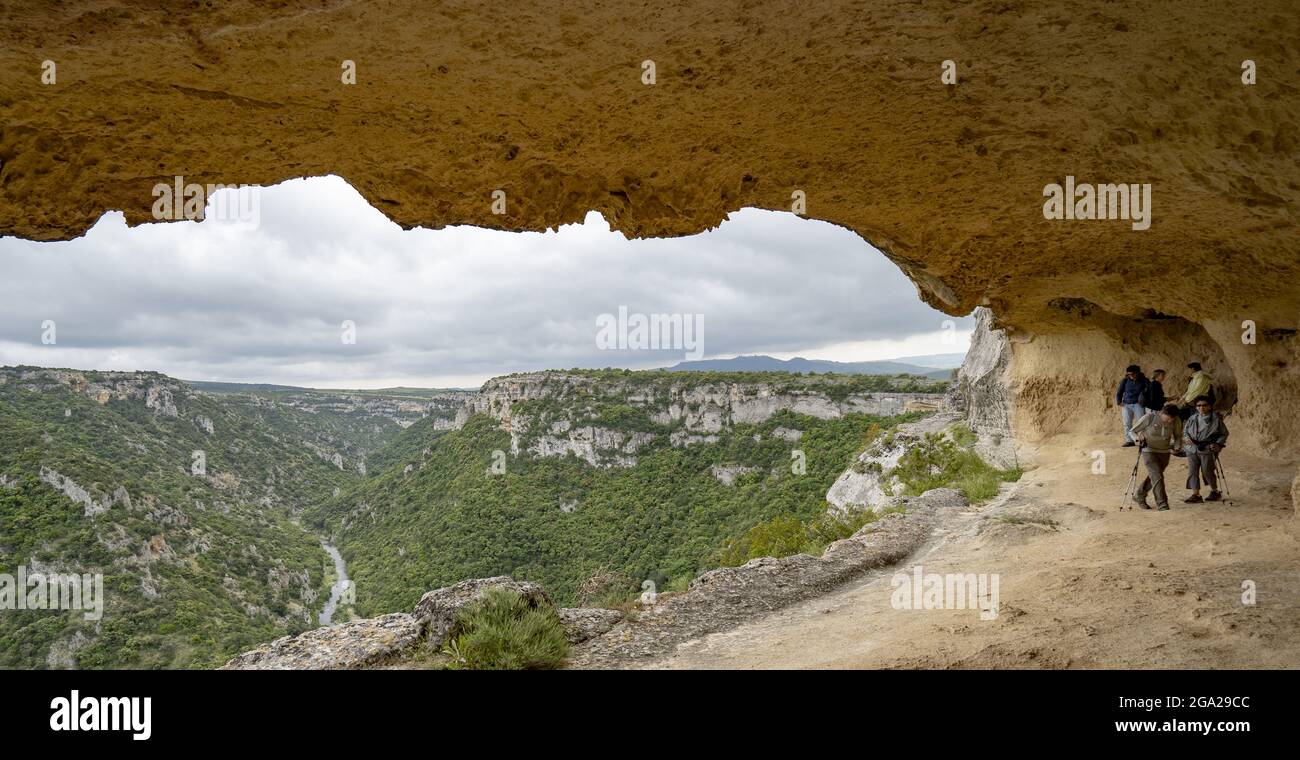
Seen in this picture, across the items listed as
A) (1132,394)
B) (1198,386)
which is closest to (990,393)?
(1132,394)

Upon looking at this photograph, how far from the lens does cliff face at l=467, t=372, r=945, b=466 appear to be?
145 ft

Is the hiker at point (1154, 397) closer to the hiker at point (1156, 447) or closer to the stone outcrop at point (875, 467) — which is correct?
the hiker at point (1156, 447)

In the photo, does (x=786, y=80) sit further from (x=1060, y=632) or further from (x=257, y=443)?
(x=257, y=443)

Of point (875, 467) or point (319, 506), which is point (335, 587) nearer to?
point (319, 506)

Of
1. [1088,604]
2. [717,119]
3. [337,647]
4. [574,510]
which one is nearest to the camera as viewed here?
[717,119]

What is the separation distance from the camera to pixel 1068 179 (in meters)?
4.73

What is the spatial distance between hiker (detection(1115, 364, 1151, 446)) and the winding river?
102 feet

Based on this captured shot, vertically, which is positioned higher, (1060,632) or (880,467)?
(1060,632)

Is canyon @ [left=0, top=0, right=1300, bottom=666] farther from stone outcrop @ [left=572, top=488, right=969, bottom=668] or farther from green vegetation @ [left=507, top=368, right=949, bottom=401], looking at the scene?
green vegetation @ [left=507, top=368, right=949, bottom=401]

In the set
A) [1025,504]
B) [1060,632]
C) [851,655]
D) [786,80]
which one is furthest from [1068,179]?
[1025,504]

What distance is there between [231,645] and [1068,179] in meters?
26.0

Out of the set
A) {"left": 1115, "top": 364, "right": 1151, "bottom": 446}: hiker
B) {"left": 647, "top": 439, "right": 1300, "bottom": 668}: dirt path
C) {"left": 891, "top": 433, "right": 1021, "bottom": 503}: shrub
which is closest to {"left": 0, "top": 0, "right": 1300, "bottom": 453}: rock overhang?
{"left": 647, "top": 439, "right": 1300, "bottom": 668}: dirt path

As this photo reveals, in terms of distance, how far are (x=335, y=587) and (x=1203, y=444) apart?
140 feet

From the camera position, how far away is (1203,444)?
271 inches
